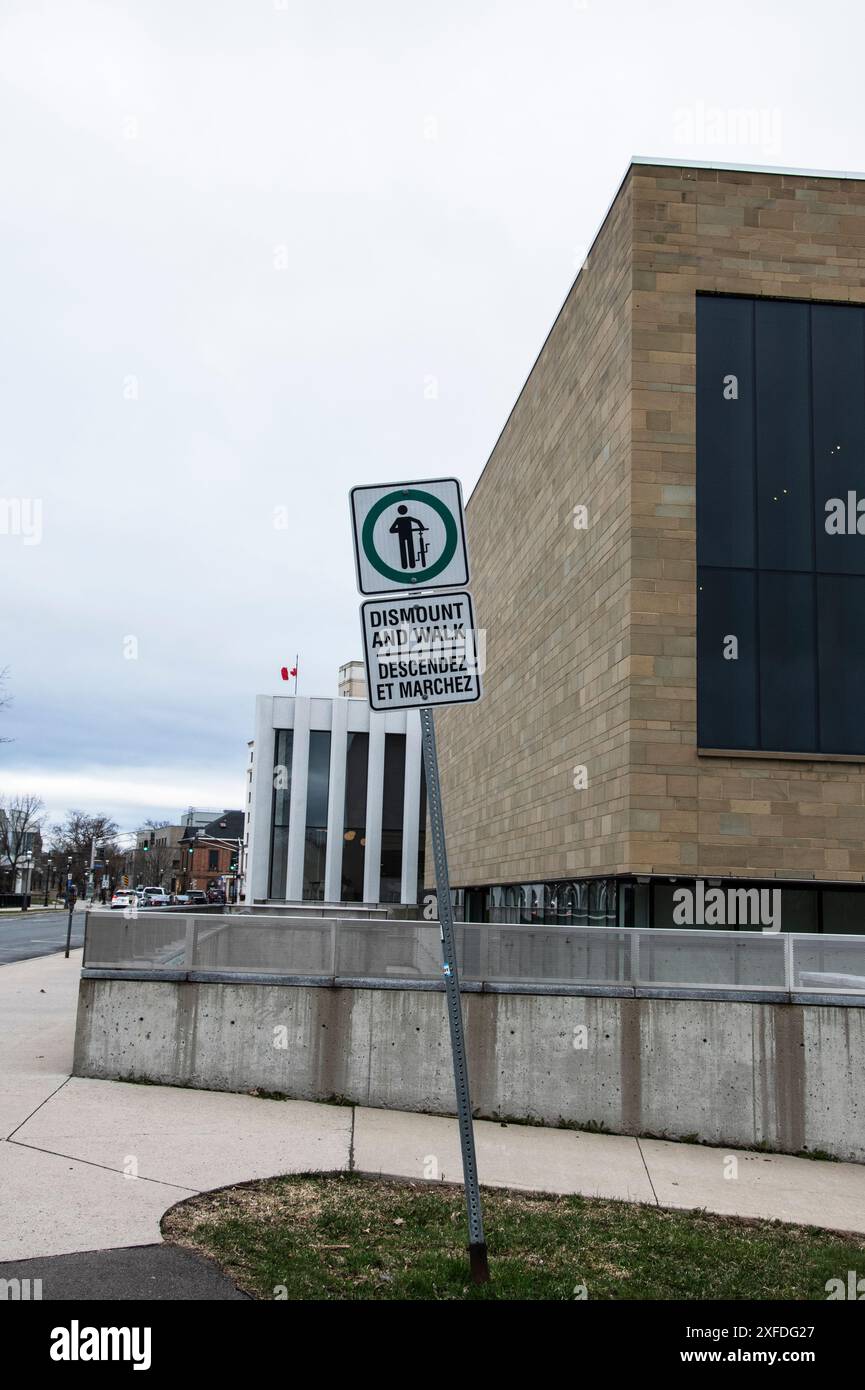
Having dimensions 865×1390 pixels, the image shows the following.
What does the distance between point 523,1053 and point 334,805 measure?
101 feet

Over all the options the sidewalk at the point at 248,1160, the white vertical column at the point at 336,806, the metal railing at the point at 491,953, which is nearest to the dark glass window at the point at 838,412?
the metal railing at the point at 491,953

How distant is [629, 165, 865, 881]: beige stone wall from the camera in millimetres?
14539

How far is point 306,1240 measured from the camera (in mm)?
5902

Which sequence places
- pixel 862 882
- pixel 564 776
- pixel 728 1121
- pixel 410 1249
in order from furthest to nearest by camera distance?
pixel 564 776
pixel 862 882
pixel 728 1121
pixel 410 1249

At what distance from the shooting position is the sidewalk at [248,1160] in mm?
6285

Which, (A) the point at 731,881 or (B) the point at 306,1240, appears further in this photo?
(A) the point at 731,881

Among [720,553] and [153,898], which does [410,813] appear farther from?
[153,898]

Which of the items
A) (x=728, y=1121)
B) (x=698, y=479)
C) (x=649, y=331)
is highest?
(x=649, y=331)

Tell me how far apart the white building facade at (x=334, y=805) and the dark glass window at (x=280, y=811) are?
0.11 ft
